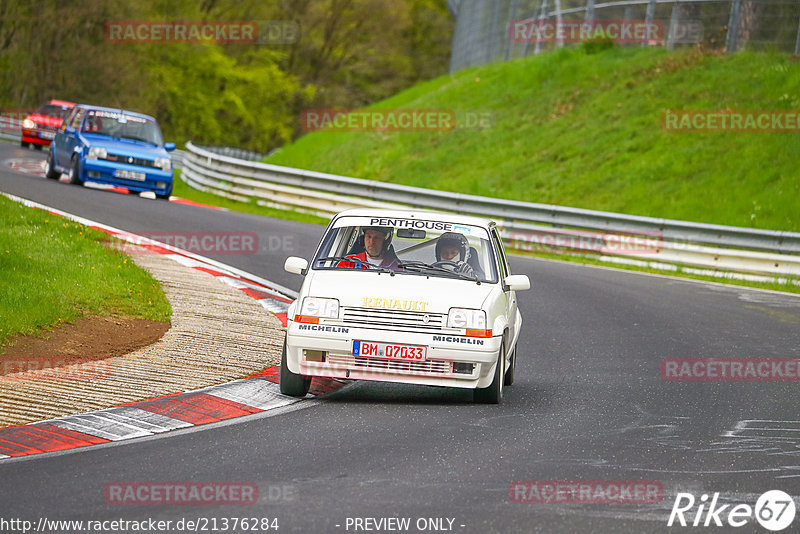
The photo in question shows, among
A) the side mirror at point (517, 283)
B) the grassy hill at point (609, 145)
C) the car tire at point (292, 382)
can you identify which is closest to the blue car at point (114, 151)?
the grassy hill at point (609, 145)

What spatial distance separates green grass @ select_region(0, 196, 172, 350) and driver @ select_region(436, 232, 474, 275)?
3401 mm

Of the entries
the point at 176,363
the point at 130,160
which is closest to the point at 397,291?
the point at 176,363

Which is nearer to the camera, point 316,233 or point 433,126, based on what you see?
point 316,233

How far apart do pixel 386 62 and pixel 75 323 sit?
63735 mm

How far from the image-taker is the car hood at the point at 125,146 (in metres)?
24.5

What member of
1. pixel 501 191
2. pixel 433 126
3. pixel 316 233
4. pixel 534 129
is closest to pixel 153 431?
pixel 316 233

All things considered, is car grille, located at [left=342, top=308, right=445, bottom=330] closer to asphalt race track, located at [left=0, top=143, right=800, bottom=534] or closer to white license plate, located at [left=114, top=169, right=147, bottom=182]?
asphalt race track, located at [left=0, top=143, right=800, bottom=534]

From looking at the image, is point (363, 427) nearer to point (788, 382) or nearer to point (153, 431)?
point (153, 431)

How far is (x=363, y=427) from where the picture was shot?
802 centimetres

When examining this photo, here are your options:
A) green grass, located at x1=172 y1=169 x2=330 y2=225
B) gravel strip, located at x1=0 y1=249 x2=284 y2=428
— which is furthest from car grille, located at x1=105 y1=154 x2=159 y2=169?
gravel strip, located at x1=0 y1=249 x2=284 y2=428

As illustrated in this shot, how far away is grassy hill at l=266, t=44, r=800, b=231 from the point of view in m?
25.5

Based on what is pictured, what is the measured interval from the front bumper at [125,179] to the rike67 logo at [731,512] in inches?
786

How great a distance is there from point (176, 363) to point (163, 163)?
628 inches

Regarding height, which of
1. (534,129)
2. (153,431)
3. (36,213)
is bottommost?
(153,431)
